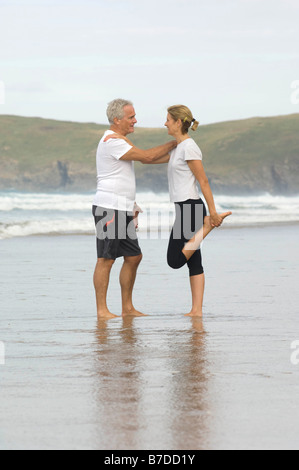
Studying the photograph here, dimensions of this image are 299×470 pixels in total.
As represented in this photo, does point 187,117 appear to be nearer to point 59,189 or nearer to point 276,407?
point 276,407

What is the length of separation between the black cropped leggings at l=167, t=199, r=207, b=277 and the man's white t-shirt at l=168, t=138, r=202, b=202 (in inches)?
2.4

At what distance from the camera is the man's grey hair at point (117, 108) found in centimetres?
628

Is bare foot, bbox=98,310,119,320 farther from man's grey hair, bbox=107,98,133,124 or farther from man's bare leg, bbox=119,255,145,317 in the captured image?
man's grey hair, bbox=107,98,133,124

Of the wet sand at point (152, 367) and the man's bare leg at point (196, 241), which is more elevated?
the man's bare leg at point (196, 241)

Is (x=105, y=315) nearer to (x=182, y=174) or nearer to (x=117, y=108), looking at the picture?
(x=182, y=174)

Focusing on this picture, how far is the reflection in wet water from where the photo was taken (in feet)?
10.3

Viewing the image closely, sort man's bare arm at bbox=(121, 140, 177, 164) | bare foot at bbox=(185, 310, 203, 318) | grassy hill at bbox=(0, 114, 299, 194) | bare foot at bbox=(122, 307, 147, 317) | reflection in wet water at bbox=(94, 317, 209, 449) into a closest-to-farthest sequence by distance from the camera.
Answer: reflection in wet water at bbox=(94, 317, 209, 449) → man's bare arm at bbox=(121, 140, 177, 164) → bare foot at bbox=(185, 310, 203, 318) → bare foot at bbox=(122, 307, 147, 317) → grassy hill at bbox=(0, 114, 299, 194)

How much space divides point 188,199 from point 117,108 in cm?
84

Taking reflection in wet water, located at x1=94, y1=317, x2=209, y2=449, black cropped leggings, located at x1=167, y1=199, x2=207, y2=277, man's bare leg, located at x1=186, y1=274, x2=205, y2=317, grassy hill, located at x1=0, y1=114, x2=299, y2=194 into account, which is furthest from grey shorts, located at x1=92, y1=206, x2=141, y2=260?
grassy hill, located at x1=0, y1=114, x2=299, y2=194

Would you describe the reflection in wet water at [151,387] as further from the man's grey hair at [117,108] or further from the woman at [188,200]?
the man's grey hair at [117,108]

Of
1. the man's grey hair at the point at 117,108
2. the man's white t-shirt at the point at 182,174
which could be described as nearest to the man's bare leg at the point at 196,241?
the man's white t-shirt at the point at 182,174

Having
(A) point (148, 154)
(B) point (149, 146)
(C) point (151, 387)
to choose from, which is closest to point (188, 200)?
(A) point (148, 154)

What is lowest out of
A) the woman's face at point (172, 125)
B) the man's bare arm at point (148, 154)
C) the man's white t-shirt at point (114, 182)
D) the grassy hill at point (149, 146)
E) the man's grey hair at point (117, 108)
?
the grassy hill at point (149, 146)

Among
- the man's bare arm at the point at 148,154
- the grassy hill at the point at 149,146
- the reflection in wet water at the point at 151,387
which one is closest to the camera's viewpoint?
the reflection in wet water at the point at 151,387
